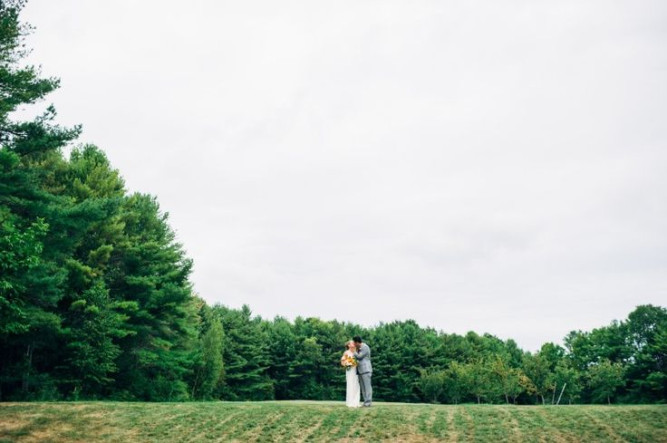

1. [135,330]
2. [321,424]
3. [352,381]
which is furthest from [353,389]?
[135,330]

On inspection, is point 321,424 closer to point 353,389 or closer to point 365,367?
point 353,389

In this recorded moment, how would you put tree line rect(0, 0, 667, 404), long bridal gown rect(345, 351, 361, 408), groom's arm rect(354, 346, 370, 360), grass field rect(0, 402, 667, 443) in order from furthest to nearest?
1. tree line rect(0, 0, 667, 404)
2. long bridal gown rect(345, 351, 361, 408)
3. groom's arm rect(354, 346, 370, 360)
4. grass field rect(0, 402, 667, 443)

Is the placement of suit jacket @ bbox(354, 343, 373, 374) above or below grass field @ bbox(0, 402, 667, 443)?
above

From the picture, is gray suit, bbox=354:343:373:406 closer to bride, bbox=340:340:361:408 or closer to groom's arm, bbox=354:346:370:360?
groom's arm, bbox=354:346:370:360

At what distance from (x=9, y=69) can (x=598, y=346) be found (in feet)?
247

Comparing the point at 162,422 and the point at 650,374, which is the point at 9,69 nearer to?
the point at 162,422

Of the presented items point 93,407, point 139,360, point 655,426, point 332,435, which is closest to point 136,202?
point 139,360

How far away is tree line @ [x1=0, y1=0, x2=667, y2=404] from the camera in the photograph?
2005 centimetres

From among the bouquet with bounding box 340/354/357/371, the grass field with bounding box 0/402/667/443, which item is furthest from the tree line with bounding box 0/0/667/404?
the bouquet with bounding box 340/354/357/371

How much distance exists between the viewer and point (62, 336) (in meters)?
26.6

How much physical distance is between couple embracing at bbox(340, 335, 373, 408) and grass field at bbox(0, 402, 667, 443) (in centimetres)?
68

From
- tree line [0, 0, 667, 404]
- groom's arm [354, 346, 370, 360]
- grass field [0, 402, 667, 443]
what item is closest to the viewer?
grass field [0, 402, 667, 443]

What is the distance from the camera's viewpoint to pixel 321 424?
51.0 feet

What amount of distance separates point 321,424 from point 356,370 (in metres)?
2.90
